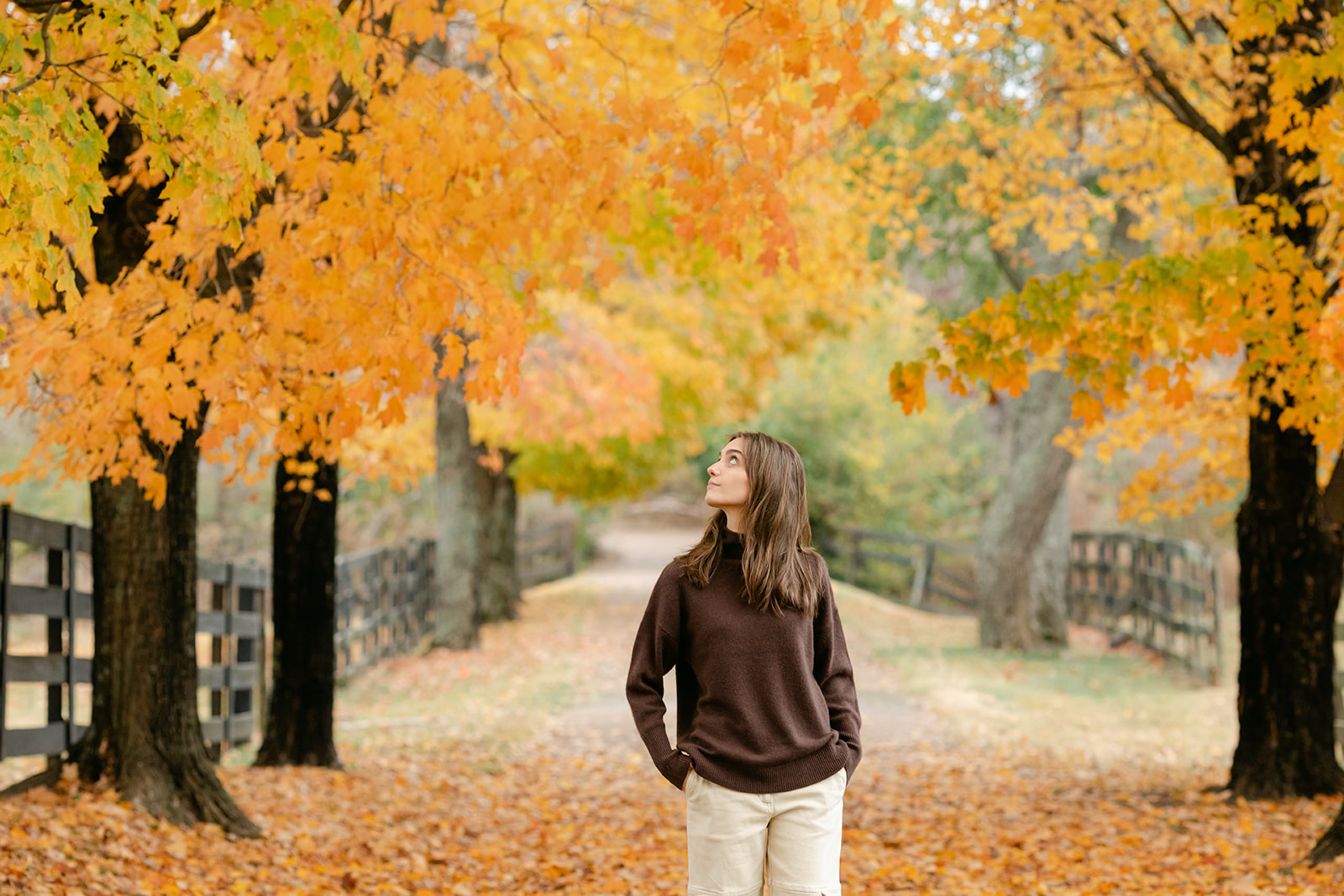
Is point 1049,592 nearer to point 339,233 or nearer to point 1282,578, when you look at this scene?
point 1282,578

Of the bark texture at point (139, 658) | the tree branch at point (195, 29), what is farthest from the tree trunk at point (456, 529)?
the tree branch at point (195, 29)

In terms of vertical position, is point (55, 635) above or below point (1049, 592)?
above

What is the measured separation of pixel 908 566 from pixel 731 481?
1954 centimetres

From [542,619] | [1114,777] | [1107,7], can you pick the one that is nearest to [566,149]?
[1107,7]

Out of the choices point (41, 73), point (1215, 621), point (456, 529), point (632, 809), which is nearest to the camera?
point (41, 73)

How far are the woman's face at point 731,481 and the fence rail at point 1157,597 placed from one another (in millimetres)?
10752

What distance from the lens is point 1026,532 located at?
49.6ft

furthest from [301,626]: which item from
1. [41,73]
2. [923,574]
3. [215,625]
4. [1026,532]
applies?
[923,574]

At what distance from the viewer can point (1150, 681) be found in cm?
1285

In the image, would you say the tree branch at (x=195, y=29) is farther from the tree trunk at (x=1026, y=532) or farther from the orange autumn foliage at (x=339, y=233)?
the tree trunk at (x=1026, y=532)

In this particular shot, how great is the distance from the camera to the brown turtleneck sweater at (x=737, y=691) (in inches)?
114

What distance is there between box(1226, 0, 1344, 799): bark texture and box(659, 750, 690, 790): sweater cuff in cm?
485

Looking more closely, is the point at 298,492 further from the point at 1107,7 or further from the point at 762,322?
the point at 762,322

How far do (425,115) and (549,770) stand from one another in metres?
5.37
